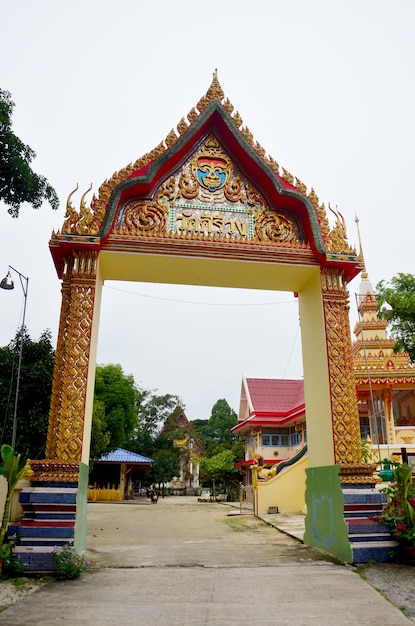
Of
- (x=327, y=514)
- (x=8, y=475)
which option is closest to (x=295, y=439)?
(x=327, y=514)

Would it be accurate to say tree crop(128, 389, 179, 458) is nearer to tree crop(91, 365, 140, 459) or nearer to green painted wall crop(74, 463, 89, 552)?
tree crop(91, 365, 140, 459)

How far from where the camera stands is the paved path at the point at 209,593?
4.20m

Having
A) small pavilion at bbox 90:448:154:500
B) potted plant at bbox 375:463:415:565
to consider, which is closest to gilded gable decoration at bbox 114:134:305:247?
potted plant at bbox 375:463:415:565

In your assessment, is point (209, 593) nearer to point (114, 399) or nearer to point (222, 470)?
point (114, 399)

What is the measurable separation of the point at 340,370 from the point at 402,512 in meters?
2.01

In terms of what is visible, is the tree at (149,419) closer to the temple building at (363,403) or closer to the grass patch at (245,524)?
the temple building at (363,403)

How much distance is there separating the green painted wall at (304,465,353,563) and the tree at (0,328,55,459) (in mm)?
6201

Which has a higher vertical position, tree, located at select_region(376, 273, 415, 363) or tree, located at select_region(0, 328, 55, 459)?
tree, located at select_region(376, 273, 415, 363)

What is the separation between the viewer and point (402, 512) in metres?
6.45

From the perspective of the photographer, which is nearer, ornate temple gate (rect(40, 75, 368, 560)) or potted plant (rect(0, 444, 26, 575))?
potted plant (rect(0, 444, 26, 575))

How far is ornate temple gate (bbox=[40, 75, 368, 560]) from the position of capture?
22.8ft

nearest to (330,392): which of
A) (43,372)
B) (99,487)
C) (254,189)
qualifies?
(254,189)

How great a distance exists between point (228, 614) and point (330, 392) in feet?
11.9

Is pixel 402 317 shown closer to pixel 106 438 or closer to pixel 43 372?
pixel 43 372
